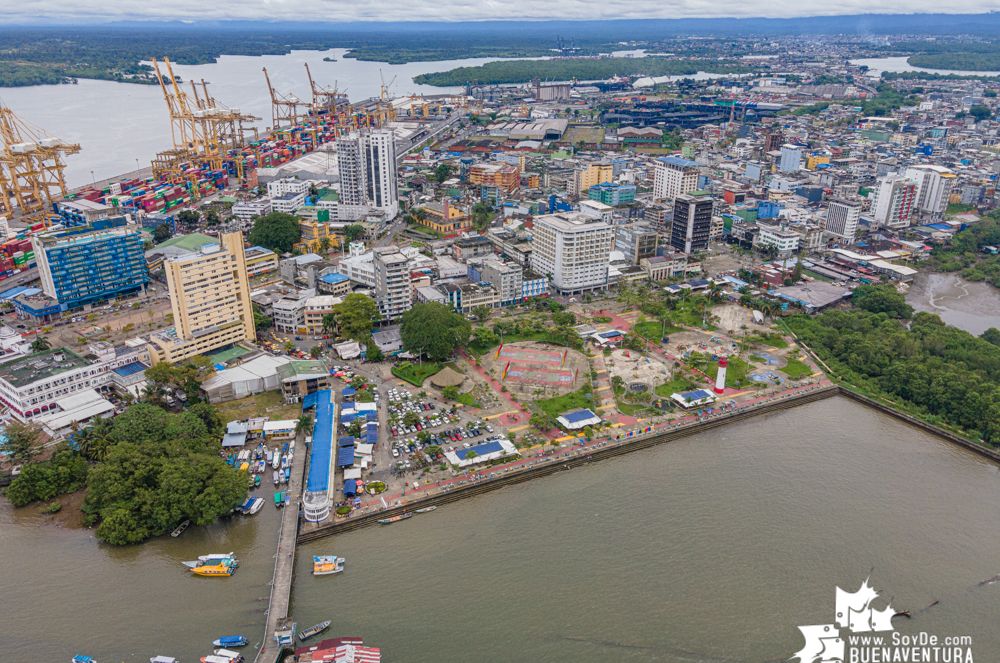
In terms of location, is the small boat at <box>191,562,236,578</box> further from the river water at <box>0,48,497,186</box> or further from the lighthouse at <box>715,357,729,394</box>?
the river water at <box>0,48,497,186</box>

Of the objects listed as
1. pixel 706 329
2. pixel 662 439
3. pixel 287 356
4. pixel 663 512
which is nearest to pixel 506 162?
pixel 706 329

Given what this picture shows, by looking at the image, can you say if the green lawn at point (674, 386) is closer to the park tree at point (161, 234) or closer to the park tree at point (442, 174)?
the park tree at point (161, 234)

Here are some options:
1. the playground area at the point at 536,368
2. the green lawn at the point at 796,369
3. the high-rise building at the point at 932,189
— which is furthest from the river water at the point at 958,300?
the playground area at the point at 536,368

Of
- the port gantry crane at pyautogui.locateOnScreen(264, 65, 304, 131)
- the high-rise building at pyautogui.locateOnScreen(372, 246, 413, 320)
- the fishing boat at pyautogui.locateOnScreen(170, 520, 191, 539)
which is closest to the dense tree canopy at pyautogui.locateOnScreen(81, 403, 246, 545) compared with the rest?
the fishing boat at pyautogui.locateOnScreen(170, 520, 191, 539)

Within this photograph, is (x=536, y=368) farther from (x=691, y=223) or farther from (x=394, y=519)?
(x=691, y=223)

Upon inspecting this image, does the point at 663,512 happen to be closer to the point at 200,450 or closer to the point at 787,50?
the point at 200,450

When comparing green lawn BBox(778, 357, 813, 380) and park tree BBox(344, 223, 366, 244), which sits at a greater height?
park tree BBox(344, 223, 366, 244)

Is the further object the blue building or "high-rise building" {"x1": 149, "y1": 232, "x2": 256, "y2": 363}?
the blue building
